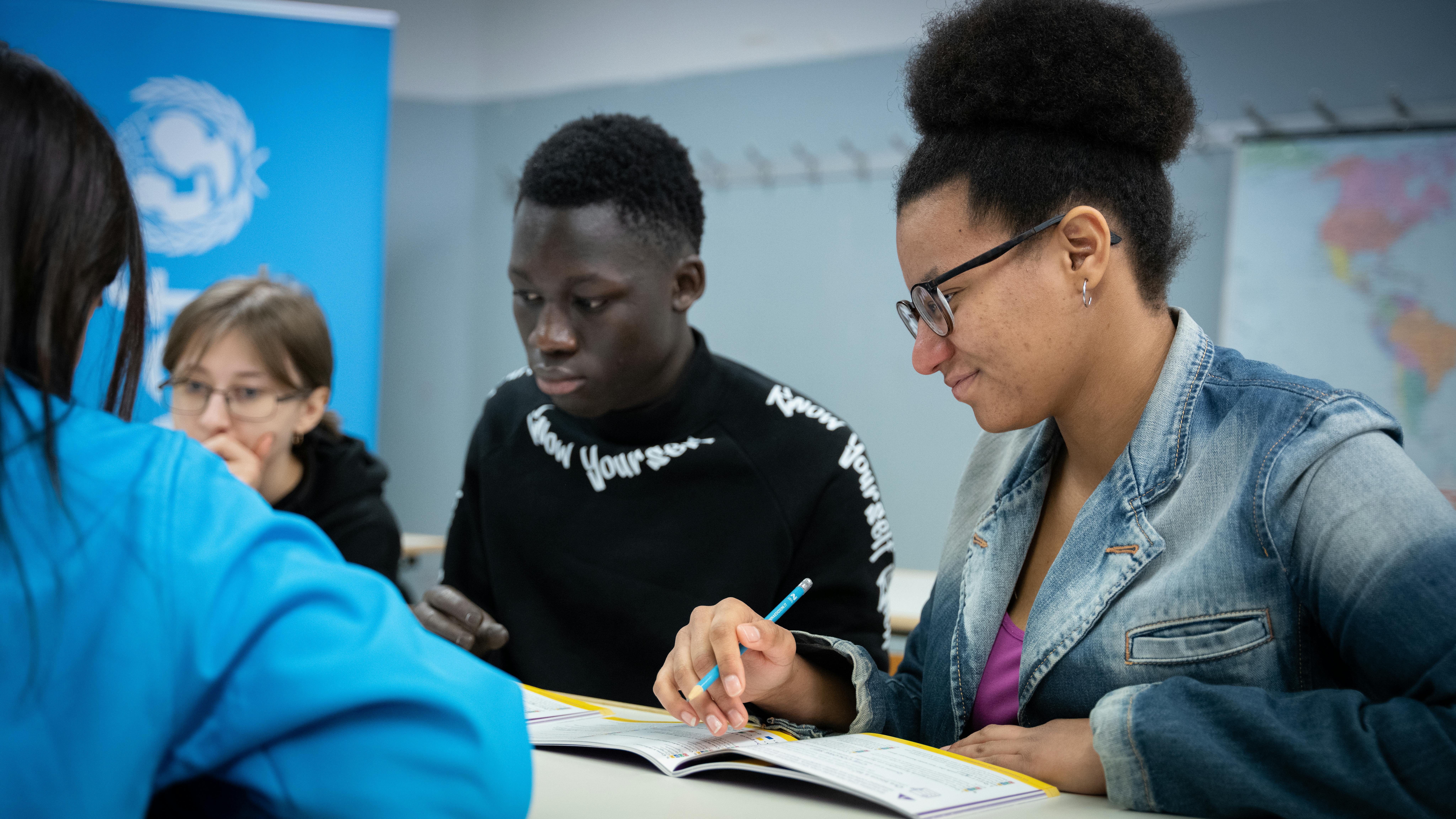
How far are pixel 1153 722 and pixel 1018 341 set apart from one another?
366 millimetres

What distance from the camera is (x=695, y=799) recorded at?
84cm

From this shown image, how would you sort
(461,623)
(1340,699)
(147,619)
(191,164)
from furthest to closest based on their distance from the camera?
1. (191,164)
2. (461,623)
3. (1340,699)
4. (147,619)

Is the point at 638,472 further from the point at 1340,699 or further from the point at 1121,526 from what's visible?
the point at 1340,699

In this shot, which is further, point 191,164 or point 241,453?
point 191,164

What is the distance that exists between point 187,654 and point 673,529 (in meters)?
1.04

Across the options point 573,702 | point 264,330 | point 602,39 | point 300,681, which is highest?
point 602,39

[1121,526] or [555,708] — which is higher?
[1121,526]

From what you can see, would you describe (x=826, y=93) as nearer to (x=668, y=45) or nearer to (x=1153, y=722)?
(x=668, y=45)

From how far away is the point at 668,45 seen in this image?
3.72 metres

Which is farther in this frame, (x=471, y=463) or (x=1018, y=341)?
(x=471, y=463)

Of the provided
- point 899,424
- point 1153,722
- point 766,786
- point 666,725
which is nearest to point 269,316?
point 666,725

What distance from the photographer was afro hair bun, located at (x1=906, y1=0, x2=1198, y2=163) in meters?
0.97

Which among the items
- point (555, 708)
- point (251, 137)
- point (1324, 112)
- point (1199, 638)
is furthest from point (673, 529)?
point (251, 137)

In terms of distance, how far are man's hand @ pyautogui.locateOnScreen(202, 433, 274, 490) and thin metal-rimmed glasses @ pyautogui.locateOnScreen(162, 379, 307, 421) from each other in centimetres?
4
